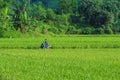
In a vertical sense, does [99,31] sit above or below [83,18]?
below

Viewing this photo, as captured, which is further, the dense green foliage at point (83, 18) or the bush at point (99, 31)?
the bush at point (99, 31)

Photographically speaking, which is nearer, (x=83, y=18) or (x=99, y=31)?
(x=99, y=31)

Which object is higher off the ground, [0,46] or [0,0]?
[0,0]

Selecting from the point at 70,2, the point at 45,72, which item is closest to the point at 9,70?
the point at 45,72

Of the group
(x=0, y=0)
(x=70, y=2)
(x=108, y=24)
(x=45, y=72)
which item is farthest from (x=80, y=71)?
(x=70, y=2)

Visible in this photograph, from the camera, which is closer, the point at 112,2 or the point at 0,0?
the point at 0,0

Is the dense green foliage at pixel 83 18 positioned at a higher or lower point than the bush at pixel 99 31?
higher

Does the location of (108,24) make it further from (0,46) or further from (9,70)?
(9,70)

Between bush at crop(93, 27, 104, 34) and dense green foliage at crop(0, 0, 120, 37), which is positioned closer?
dense green foliage at crop(0, 0, 120, 37)

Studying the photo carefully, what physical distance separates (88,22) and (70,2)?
5.22 m

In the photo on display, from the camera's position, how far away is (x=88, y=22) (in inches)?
1516

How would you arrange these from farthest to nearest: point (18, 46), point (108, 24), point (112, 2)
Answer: point (112, 2), point (108, 24), point (18, 46)

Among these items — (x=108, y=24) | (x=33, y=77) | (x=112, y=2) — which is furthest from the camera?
(x=112, y=2)

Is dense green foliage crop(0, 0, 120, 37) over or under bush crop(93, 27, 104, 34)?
over
